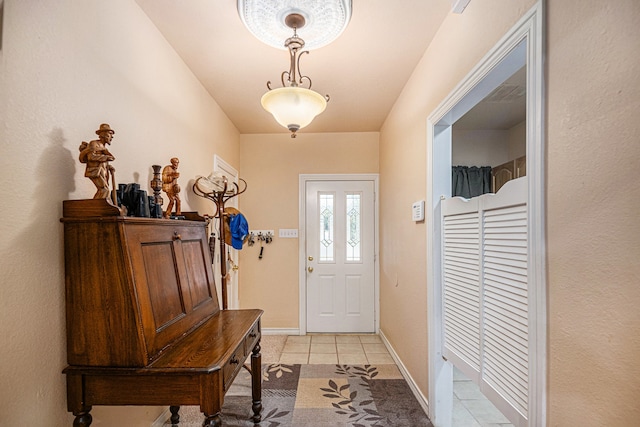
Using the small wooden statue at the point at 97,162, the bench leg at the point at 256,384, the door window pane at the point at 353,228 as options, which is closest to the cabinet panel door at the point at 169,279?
the small wooden statue at the point at 97,162

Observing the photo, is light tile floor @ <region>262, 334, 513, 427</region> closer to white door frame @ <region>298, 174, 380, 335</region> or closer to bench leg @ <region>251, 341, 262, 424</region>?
white door frame @ <region>298, 174, 380, 335</region>

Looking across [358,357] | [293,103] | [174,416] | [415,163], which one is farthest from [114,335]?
[358,357]

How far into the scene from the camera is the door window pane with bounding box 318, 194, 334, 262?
4.15 m

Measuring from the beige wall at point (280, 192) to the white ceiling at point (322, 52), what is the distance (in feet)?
2.60

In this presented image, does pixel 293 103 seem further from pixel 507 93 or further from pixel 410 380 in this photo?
pixel 410 380

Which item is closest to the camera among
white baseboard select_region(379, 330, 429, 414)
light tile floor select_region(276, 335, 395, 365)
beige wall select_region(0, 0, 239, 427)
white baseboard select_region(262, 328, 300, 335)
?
beige wall select_region(0, 0, 239, 427)

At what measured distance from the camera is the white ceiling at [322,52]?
6.03 feet

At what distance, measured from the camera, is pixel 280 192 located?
416 cm

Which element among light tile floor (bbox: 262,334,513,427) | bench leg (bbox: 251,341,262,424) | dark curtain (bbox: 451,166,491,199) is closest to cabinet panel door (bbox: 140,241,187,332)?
bench leg (bbox: 251,341,262,424)

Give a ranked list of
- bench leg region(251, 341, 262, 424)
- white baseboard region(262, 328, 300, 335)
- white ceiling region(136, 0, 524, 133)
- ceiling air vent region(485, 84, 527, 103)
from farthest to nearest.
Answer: white baseboard region(262, 328, 300, 335), ceiling air vent region(485, 84, 527, 103), bench leg region(251, 341, 262, 424), white ceiling region(136, 0, 524, 133)

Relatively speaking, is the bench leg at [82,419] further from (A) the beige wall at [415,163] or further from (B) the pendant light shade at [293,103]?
(A) the beige wall at [415,163]

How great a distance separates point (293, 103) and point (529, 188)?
1.23 metres

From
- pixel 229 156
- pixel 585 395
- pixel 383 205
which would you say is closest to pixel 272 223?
pixel 229 156

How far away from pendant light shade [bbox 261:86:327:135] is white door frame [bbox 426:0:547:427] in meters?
0.81
